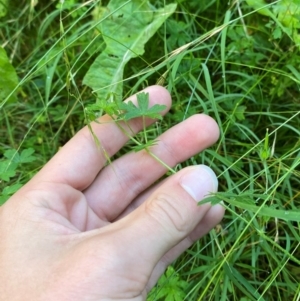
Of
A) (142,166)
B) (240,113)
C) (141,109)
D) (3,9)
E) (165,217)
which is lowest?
(240,113)

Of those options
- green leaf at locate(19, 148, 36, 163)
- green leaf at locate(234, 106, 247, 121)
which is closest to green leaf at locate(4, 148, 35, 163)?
green leaf at locate(19, 148, 36, 163)

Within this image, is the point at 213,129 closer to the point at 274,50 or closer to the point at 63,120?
the point at 274,50

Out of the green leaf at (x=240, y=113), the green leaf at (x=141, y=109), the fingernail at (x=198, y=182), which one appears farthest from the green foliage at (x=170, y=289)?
the green leaf at (x=240, y=113)

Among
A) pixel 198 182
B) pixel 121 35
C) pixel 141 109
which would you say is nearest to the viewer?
pixel 198 182

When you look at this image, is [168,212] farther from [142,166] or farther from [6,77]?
[6,77]

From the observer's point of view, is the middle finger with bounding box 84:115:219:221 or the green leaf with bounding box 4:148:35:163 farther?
the green leaf with bounding box 4:148:35:163

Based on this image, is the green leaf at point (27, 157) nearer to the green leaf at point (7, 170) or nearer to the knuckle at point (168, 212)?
the green leaf at point (7, 170)

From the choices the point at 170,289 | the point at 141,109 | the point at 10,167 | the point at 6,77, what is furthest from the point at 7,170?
the point at 170,289

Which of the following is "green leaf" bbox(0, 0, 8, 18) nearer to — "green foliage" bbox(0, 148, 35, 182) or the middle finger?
"green foliage" bbox(0, 148, 35, 182)

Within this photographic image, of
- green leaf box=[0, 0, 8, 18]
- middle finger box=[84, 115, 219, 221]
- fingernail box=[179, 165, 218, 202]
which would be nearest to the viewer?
fingernail box=[179, 165, 218, 202]
